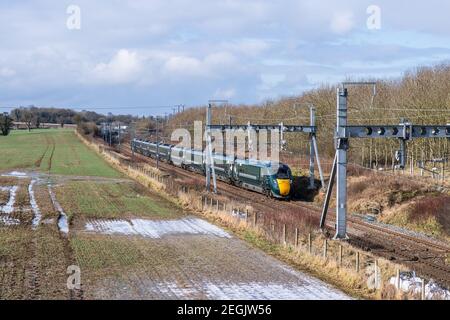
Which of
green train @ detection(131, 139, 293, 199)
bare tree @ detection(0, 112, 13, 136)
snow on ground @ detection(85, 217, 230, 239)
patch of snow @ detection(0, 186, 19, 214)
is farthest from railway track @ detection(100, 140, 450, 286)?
bare tree @ detection(0, 112, 13, 136)

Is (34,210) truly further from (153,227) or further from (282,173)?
(282,173)

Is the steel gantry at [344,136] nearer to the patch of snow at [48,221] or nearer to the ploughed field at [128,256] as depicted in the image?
the ploughed field at [128,256]

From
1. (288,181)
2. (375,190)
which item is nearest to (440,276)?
(375,190)

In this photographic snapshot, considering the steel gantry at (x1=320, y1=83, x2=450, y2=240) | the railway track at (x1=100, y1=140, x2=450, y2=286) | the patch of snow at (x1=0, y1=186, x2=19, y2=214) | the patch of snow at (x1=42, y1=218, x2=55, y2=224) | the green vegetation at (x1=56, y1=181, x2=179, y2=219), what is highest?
the steel gantry at (x1=320, y1=83, x2=450, y2=240)

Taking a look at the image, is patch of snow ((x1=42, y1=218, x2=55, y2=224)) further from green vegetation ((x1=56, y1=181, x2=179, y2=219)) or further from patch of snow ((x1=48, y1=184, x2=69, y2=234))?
green vegetation ((x1=56, y1=181, x2=179, y2=219))

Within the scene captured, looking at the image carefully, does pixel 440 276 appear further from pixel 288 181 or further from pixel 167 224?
pixel 288 181

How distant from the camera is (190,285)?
57.1 feet

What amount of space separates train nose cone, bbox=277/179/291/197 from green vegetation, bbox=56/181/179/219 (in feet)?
30.0

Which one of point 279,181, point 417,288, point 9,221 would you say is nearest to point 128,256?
point 417,288

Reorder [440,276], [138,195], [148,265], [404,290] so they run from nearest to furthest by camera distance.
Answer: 1. [404,290]
2. [148,265]
3. [440,276]
4. [138,195]

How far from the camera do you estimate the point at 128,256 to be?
21.5m

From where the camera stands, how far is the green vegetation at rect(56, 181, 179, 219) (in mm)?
33594

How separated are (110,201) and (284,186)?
13.0 metres
